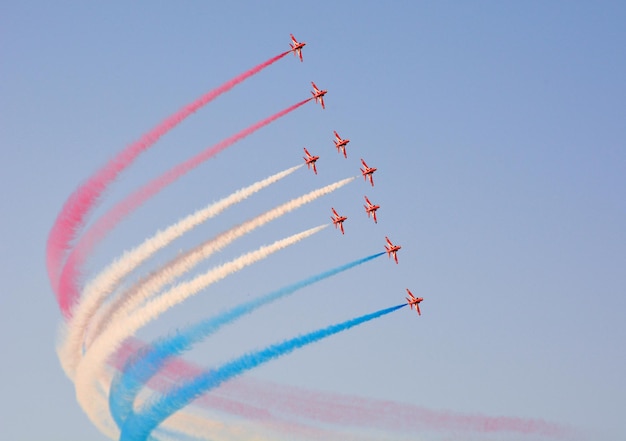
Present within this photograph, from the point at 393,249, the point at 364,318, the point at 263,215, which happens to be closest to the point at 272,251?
the point at 263,215

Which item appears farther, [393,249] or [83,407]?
[393,249]

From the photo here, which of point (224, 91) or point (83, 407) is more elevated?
point (224, 91)

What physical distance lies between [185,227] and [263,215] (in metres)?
5.83

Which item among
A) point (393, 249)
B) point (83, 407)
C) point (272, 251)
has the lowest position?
point (83, 407)

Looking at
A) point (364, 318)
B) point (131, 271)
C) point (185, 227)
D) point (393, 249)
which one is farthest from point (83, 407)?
point (393, 249)

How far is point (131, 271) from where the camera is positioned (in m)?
68.1

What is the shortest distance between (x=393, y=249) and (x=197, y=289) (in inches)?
721

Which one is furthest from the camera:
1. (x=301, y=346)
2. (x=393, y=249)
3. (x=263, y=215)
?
(x=393, y=249)

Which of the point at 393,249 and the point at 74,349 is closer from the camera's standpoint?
the point at 74,349

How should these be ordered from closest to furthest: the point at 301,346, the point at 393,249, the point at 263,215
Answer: the point at 301,346 < the point at 263,215 < the point at 393,249

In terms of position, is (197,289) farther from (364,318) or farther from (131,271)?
(364,318)

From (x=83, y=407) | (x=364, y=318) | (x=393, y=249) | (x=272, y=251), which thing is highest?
(x=393, y=249)

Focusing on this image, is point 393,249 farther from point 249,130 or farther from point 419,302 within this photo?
point 249,130

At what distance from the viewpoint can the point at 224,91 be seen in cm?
7044
